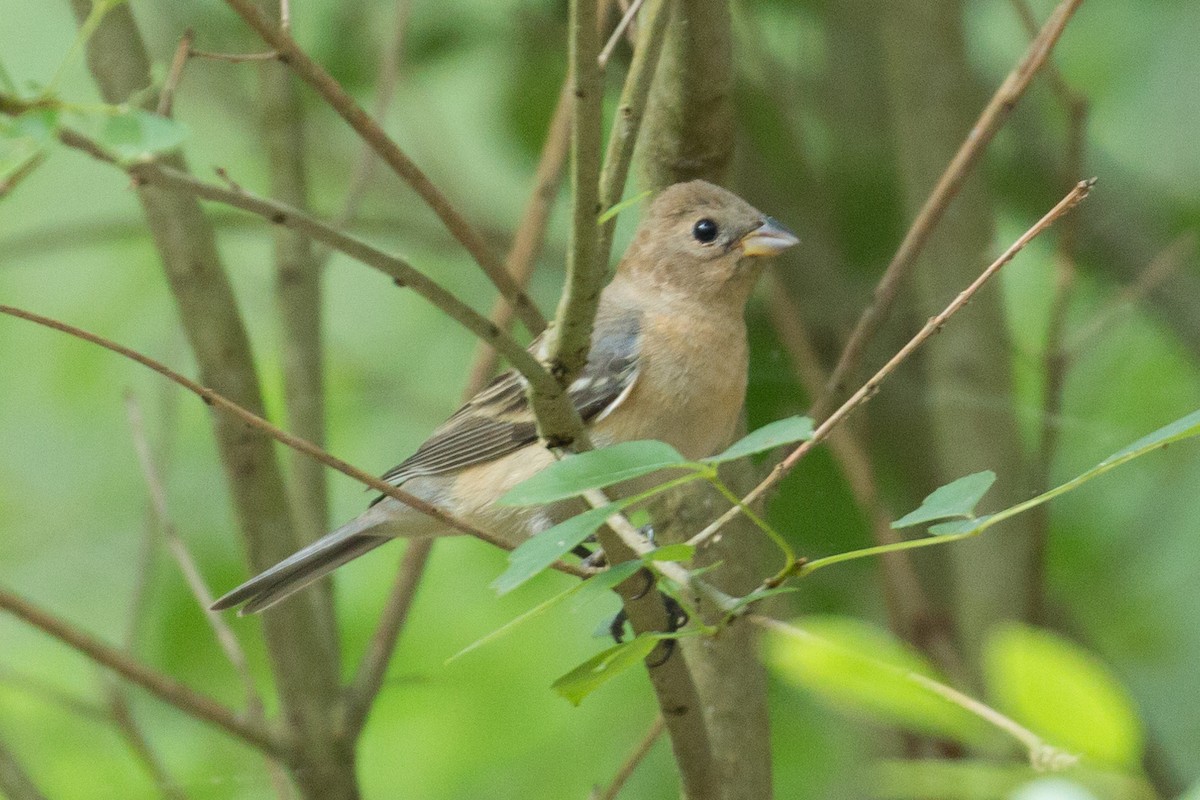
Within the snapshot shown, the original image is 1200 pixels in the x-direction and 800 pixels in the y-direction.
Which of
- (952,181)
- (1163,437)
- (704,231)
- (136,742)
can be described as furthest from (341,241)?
(136,742)

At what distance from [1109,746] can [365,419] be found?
4.58 meters

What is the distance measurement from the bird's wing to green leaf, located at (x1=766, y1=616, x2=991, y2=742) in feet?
7.00

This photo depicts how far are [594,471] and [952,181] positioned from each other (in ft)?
5.40

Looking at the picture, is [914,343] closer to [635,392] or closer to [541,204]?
[635,392]

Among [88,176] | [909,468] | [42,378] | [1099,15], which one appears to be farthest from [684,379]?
[88,176]

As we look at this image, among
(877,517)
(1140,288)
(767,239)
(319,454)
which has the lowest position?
(877,517)

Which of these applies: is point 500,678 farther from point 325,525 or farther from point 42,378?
point 42,378

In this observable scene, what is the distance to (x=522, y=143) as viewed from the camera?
4.87 meters

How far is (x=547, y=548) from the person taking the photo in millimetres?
1434

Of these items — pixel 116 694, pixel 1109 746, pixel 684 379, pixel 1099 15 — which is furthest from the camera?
pixel 1099 15

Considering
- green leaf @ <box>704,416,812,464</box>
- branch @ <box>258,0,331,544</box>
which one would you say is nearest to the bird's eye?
branch @ <box>258,0,331,544</box>

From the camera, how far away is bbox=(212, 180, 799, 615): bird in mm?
3170

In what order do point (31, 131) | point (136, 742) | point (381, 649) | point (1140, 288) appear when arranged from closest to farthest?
point (31, 131) < point (381, 649) < point (136, 742) < point (1140, 288)

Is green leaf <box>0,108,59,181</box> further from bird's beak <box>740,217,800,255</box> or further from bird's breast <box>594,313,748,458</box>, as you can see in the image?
bird's beak <box>740,217,800,255</box>
